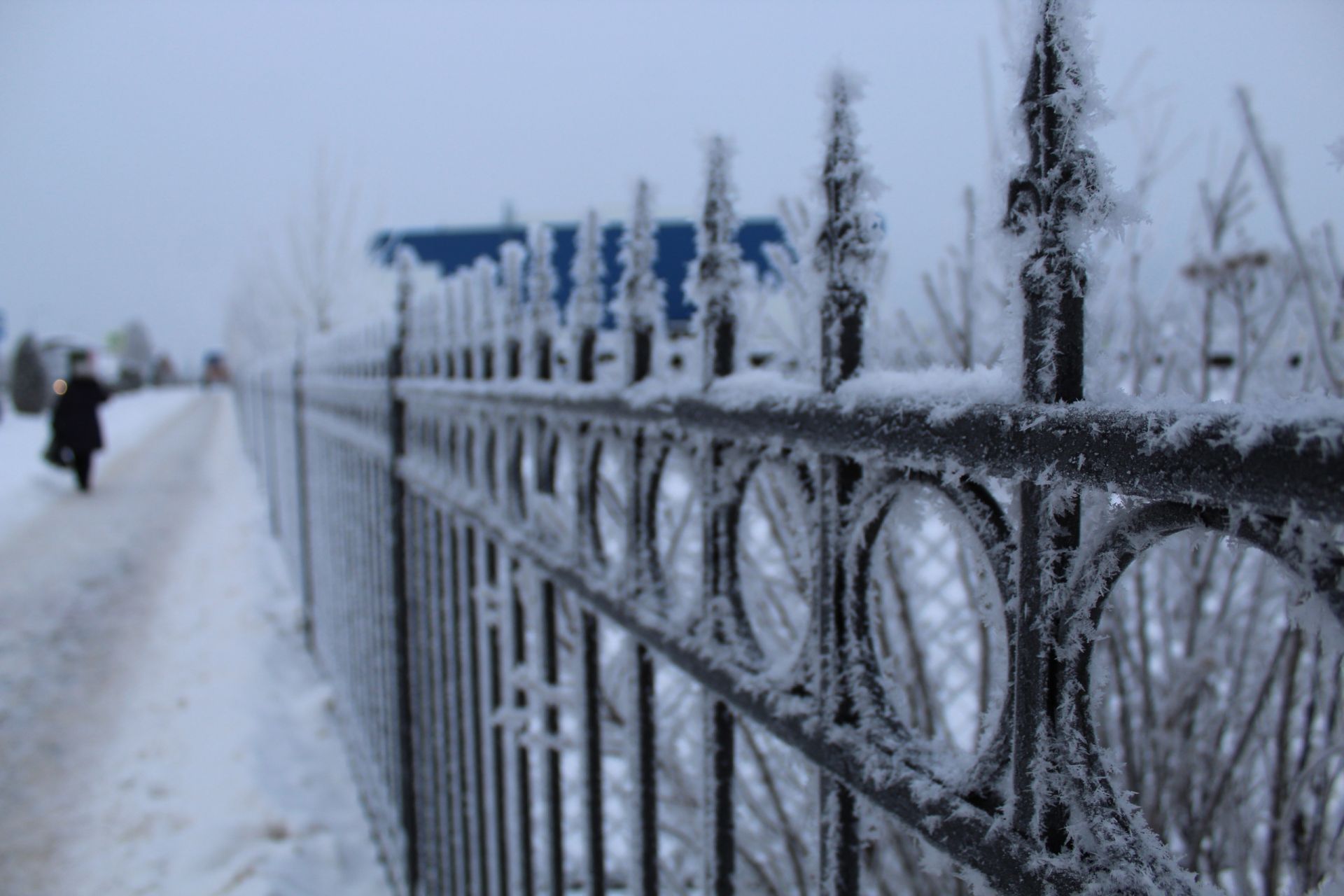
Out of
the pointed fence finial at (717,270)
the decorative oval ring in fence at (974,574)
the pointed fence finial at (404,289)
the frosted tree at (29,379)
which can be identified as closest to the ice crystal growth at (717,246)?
the pointed fence finial at (717,270)

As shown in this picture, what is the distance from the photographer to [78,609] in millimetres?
6285

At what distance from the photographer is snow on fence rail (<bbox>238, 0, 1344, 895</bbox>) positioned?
1.60 ft

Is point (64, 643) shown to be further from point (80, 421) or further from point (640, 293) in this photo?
point (80, 421)

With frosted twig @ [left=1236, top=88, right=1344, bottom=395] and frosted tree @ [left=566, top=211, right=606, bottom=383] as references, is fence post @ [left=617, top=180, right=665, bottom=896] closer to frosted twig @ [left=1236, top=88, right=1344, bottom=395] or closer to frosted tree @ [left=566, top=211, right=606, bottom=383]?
frosted tree @ [left=566, top=211, right=606, bottom=383]

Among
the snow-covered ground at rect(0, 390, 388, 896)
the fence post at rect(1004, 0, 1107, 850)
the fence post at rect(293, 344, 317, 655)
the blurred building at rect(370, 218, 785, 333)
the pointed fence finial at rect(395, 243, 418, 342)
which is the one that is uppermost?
the blurred building at rect(370, 218, 785, 333)

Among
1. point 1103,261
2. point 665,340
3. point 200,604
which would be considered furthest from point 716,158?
point 200,604

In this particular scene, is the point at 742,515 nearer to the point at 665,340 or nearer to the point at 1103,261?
the point at 665,340

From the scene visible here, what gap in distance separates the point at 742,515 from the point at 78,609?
7.11 meters

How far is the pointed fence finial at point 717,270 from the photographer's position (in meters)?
0.84

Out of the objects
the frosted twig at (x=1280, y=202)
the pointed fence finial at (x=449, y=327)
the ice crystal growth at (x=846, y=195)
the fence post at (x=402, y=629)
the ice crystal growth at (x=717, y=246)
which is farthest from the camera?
the fence post at (x=402, y=629)

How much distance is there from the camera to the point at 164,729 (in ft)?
13.8

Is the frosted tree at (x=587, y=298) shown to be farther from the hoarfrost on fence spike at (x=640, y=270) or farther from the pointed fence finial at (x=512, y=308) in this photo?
the pointed fence finial at (x=512, y=308)

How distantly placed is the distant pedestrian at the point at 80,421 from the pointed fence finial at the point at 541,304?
1320cm

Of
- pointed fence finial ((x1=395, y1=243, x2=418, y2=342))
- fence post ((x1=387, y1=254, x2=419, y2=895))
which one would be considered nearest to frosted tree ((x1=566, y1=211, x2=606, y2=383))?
fence post ((x1=387, y1=254, x2=419, y2=895))
